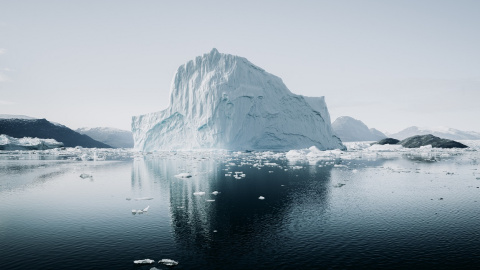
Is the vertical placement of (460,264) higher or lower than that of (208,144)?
lower

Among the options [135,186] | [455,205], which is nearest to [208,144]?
[135,186]

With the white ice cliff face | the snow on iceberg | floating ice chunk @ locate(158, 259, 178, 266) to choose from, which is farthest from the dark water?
the snow on iceberg

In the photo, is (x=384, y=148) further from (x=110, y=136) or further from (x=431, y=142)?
(x=110, y=136)

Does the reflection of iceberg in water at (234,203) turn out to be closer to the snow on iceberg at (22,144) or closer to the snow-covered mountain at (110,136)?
the snow on iceberg at (22,144)

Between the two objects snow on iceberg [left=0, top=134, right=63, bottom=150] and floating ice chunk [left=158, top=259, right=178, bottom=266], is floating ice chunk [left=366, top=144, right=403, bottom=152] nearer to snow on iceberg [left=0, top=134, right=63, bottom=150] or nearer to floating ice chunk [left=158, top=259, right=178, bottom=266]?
floating ice chunk [left=158, top=259, right=178, bottom=266]

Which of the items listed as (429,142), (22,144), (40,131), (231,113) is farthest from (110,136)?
(429,142)

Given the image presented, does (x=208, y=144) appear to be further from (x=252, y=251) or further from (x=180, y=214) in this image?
(x=252, y=251)

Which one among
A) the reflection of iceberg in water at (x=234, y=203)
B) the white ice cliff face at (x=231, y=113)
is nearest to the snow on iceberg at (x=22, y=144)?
the white ice cliff face at (x=231, y=113)
